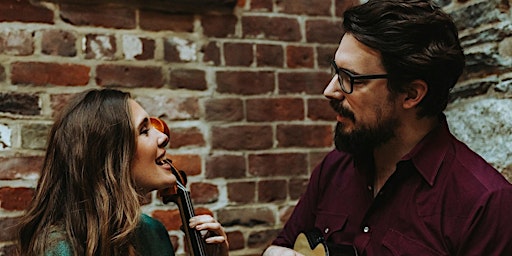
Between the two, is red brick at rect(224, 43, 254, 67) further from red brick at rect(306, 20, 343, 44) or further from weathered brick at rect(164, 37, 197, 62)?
red brick at rect(306, 20, 343, 44)

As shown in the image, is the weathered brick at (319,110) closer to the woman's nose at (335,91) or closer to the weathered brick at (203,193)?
the weathered brick at (203,193)

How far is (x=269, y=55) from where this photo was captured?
2330 millimetres

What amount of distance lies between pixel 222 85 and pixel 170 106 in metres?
0.19

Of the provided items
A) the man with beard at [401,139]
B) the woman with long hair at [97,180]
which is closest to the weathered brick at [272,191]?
the man with beard at [401,139]

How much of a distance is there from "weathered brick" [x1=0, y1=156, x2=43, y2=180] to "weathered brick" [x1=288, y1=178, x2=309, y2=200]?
2.74 feet

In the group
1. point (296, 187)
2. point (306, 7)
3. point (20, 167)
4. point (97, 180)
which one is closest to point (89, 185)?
point (97, 180)

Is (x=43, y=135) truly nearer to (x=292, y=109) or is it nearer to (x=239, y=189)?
(x=239, y=189)

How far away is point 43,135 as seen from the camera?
2016 millimetres

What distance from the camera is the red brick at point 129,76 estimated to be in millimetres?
2098

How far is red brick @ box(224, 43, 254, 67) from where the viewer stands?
7.42 feet

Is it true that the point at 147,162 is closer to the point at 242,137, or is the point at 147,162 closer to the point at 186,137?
the point at 186,137

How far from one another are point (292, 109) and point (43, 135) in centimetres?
83

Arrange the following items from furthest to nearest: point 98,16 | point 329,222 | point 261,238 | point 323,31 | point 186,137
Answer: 1. point 323,31
2. point 261,238
3. point 186,137
4. point 98,16
5. point 329,222

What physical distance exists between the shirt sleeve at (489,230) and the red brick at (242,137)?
95cm
